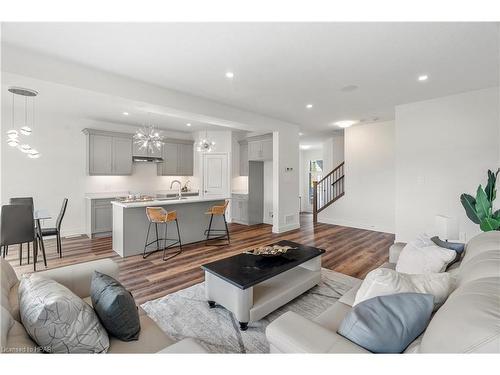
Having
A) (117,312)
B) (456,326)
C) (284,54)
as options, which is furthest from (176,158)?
(456,326)

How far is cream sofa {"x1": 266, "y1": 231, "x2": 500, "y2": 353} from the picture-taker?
0.77 m

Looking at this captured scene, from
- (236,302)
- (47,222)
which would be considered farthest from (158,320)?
(47,222)

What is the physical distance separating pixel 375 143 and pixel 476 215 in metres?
3.02

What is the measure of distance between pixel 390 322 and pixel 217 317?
163 centimetres

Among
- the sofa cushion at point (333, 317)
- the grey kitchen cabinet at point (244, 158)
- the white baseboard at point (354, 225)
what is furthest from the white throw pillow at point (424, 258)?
the grey kitchen cabinet at point (244, 158)

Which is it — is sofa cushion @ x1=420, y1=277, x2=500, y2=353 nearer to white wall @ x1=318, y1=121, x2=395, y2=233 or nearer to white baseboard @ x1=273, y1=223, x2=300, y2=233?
white baseboard @ x1=273, y1=223, x2=300, y2=233

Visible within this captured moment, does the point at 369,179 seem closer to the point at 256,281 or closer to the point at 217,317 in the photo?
the point at 256,281

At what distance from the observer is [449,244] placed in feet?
6.52

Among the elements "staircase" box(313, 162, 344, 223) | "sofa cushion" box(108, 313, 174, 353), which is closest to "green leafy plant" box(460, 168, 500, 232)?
"staircase" box(313, 162, 344, 223)

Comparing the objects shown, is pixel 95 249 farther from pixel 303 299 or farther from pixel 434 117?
pixel 434 117

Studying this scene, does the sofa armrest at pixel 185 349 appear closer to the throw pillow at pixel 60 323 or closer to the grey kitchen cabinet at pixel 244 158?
the throw pillow at pixel 60 323

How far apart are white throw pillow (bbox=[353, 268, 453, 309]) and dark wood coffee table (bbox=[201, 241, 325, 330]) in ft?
3.19

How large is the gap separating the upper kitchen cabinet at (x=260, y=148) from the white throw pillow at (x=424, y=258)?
4.64 meters

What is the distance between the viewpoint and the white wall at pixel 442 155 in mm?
3658
